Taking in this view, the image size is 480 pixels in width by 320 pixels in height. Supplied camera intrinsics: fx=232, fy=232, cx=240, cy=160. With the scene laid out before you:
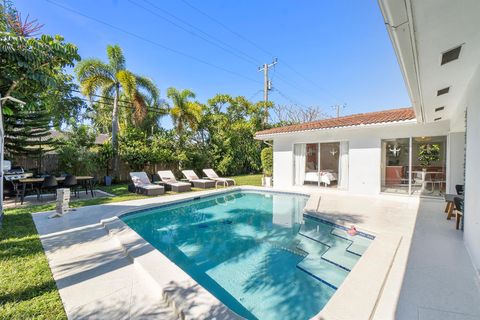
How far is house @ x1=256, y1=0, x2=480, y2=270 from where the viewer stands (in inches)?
104

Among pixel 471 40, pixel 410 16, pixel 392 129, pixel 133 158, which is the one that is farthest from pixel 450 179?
pixel 133 158

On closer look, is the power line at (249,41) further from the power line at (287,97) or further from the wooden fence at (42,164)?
the wooden fence at (42,164)

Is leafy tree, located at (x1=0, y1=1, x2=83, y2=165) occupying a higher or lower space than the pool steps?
higher

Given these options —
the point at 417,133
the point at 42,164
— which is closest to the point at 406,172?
the point at 417,133

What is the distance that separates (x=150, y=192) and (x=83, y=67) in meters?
9.60

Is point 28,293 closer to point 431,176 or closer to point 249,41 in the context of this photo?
point 431,176

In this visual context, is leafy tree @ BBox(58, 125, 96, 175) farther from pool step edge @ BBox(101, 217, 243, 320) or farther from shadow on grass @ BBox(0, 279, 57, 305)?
shadow on grass @ BBox(0, 279, 57, 305)

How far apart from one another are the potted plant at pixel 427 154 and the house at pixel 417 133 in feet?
0.20

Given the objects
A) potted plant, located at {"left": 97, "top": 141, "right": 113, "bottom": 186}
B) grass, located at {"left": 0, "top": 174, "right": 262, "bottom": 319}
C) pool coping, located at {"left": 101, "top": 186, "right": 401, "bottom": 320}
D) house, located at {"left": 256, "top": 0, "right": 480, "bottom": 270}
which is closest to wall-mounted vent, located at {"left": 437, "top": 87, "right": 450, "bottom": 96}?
house, located at {"left": 256, "top": 0, "right": 480, "bottom": 270}

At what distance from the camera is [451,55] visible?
3.63 m

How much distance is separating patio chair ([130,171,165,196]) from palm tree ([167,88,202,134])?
6613mm

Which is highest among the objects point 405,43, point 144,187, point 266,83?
point 266,83

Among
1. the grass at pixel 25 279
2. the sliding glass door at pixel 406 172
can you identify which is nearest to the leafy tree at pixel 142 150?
the grass at pixel 25 279

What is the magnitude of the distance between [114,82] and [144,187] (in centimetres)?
841
